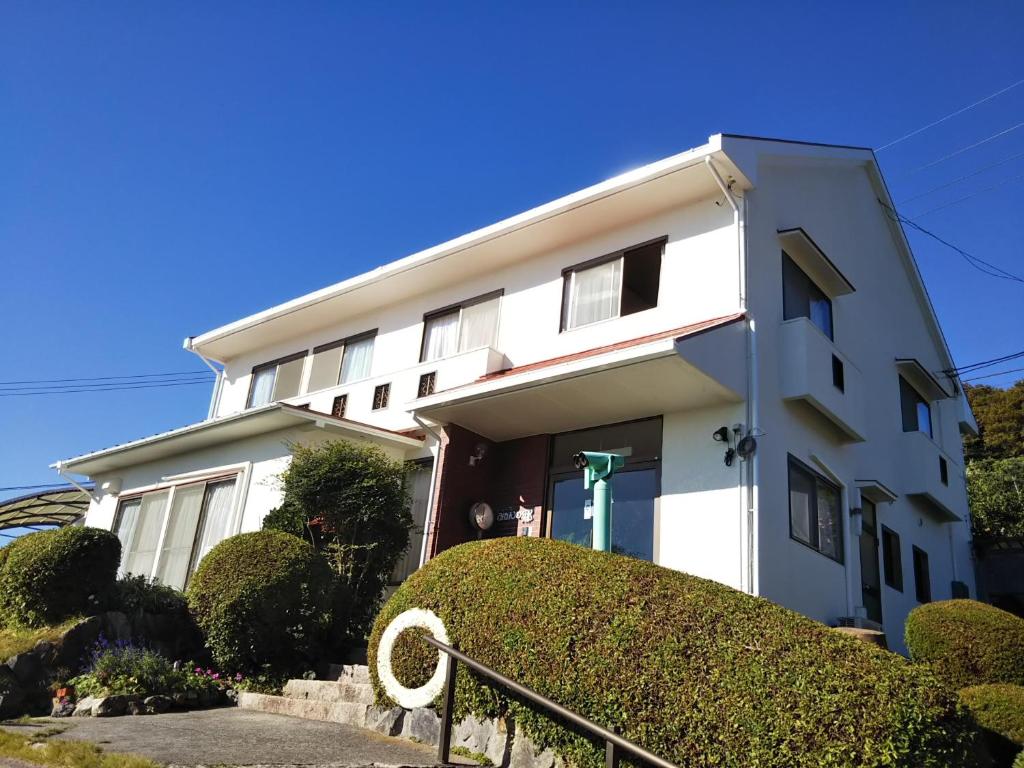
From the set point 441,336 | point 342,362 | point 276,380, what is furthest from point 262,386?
point 441,336

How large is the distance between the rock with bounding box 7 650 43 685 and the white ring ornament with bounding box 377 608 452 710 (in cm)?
408

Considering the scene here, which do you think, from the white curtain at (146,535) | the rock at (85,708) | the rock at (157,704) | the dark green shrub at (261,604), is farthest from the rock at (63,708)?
the white curtain at (146,535)

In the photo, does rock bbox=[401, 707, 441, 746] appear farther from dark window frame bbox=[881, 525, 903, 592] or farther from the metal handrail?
dark window frame bbox=[881, 525, 903, 592]

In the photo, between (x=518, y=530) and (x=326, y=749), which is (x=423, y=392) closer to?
(x=518, y=530)

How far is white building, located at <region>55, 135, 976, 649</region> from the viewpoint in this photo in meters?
10.1

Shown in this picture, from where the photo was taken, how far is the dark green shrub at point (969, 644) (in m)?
8.37

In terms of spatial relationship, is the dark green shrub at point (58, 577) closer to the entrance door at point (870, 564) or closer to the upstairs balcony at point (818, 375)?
the upstairs balcony at point (818, 375)

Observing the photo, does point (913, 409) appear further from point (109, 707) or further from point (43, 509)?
point (43, 509)

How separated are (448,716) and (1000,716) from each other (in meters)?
4.57

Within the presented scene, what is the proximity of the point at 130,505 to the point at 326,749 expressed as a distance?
11.6m

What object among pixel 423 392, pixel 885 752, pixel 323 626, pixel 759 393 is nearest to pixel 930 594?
pixel 759 393

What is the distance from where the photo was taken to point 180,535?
14.3 meters

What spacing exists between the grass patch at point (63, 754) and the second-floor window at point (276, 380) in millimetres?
10789

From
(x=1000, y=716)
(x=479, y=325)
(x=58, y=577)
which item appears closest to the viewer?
(x=1000, y=716)
